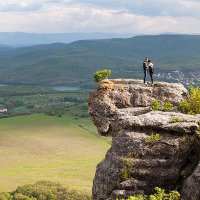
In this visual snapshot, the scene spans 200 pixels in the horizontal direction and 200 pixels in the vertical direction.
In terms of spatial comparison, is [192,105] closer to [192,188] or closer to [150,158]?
[150,158]

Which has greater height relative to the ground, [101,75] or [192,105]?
[101,75]

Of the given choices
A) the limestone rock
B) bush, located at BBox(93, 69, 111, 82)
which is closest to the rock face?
the limestone rock

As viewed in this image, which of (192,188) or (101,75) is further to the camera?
(101,75)

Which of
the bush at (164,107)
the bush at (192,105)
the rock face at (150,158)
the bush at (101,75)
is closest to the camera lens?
the rock face at (150,158)

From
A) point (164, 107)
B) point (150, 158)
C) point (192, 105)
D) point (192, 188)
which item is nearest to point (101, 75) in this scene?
point (164, 107)

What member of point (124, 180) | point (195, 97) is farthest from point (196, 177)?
point (195, 97)

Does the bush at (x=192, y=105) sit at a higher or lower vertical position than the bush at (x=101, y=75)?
lower

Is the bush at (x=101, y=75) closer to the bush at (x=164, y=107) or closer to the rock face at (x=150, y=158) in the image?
the bush at (x=164, y=107)

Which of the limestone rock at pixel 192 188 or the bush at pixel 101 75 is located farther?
the bush at pixel 101 75

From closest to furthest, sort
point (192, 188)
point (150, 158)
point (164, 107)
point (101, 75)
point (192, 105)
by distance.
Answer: point (192, 188) → point (150, 158) → point (192, 105) → point (164, 107) → point (101, 75)

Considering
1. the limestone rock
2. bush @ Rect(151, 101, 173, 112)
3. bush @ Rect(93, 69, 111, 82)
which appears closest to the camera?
Answer: the limestone rock

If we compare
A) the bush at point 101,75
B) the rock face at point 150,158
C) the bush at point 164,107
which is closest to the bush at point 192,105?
the bush at point 164,107

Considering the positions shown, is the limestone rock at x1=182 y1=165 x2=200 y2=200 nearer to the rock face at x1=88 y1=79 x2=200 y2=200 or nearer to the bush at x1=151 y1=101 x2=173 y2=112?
the rock face at x1=88 y1=79 x2=200 y2=200

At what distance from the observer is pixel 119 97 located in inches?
1688
